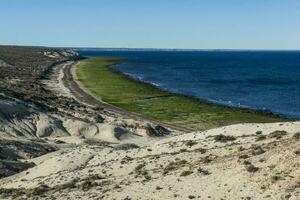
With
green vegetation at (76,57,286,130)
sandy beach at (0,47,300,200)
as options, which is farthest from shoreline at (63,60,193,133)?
sandy beach at (0,47,300,200)

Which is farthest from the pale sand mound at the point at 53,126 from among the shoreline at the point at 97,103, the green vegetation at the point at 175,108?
the green vegetation at the point at 175,108

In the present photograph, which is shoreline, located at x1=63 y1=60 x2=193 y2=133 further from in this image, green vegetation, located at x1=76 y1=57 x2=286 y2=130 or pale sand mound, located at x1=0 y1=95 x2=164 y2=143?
pale sand mound, located at x1=0 y1=95 x2=164 y2=143

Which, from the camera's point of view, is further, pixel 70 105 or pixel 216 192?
pixel 70 105

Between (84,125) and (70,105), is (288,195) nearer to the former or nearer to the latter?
(84,125)

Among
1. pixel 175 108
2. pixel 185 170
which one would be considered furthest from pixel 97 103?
pixel 185 170

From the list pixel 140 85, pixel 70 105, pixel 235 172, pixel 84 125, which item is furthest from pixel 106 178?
pixel 140 85

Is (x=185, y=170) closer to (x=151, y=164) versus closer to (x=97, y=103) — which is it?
(x=151, y=164)

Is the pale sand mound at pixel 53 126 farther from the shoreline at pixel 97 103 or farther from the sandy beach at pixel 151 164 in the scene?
the shoreline at pixel 97 103

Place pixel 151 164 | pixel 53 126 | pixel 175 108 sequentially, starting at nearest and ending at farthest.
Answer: pixel 151 164 < pixel 53 126 < pixel 175 108
